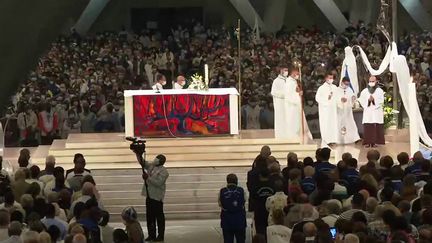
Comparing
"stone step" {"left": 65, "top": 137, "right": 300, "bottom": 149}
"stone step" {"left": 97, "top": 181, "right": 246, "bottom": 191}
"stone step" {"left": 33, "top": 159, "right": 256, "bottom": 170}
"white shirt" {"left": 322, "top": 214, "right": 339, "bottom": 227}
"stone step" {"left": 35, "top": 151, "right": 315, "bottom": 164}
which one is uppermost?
"stone step" {"left": 65, "top": 137, "right": 300, "bottom": 149}

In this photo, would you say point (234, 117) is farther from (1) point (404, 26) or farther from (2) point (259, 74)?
(1) point (404, 26)

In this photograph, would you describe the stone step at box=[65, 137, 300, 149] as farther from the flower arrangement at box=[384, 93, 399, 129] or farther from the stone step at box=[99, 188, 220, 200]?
the flower arrangement at box=[384, 93, 399, 129]

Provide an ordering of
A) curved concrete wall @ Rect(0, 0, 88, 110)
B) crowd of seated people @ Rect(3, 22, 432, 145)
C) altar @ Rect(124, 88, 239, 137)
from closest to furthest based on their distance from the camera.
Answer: altar @ Rect(124, 88, 239, 137) → crowd of seated people @ Rect(3, 22, 432, 145) → curved concrete wall @ Rect(0, 0, 88, 110)

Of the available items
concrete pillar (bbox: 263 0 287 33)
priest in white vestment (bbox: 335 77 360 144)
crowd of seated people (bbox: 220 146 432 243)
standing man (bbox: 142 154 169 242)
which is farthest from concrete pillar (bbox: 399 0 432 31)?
standing man (bbox: 142 154 169 242)

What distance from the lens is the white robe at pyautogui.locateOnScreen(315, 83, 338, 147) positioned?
832 inches

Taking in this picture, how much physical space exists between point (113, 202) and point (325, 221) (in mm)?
7088

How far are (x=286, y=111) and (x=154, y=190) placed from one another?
19.8 ft

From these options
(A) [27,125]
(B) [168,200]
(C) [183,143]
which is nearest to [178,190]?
(B) [168,200]

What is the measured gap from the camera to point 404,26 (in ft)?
128

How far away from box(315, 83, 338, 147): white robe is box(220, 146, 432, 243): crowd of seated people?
230 inches

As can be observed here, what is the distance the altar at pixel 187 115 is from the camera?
20.6 metres

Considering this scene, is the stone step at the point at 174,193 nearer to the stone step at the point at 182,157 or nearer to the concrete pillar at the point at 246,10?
the stone step at the point at 182,157

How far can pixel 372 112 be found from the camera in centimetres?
2138

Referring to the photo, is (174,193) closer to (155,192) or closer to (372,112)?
(155,192)
